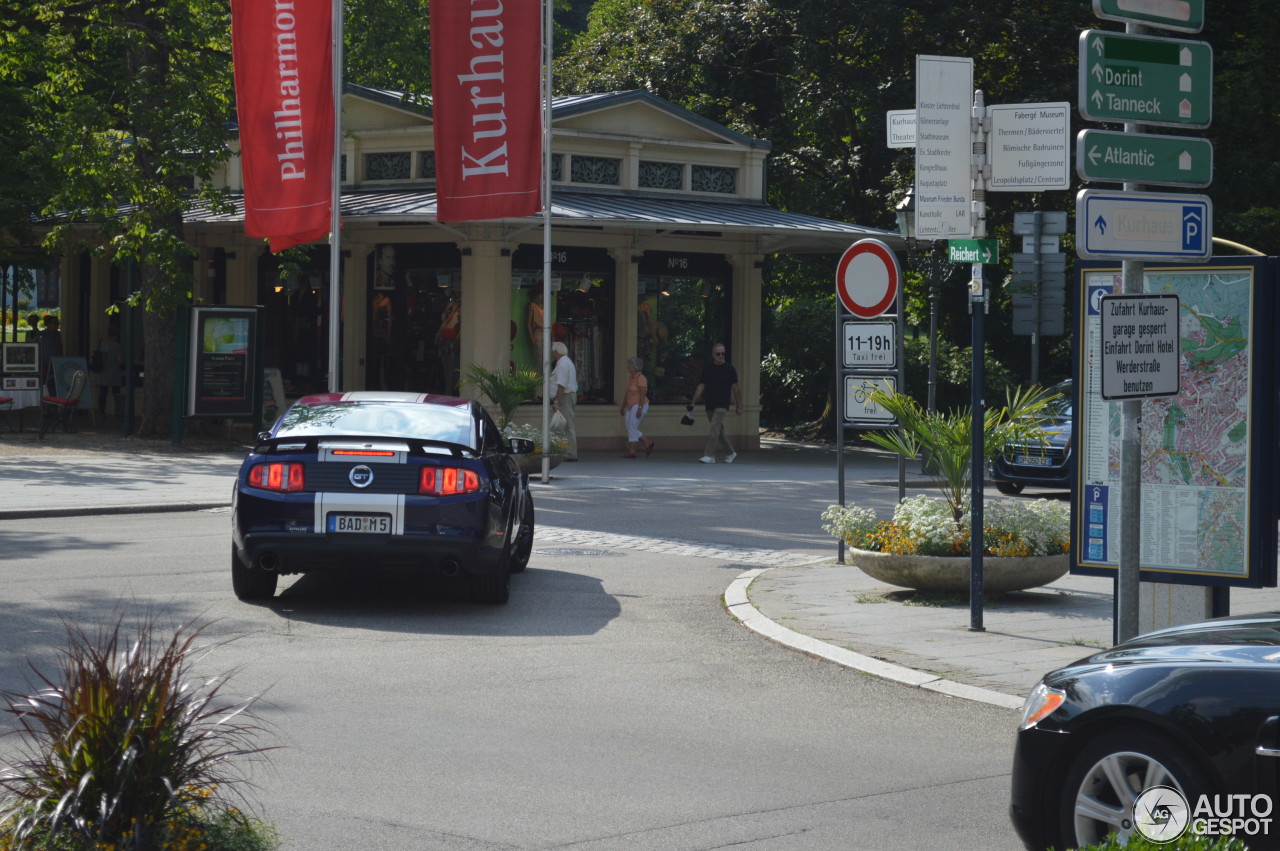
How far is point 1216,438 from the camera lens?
830 cm

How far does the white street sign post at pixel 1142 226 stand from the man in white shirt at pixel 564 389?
1723 cm

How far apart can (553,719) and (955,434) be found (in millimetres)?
4790

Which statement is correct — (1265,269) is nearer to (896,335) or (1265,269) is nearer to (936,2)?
(896,335)

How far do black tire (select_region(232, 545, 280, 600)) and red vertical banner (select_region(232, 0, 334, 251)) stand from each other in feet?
34.6

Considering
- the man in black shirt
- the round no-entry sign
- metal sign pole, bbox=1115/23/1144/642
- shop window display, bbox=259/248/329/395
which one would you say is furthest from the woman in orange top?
metal sign pole, bbox=1115/23/1144/642

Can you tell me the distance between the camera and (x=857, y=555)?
450 inches

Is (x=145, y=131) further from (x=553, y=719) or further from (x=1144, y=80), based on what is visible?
(x=1144, y=80)

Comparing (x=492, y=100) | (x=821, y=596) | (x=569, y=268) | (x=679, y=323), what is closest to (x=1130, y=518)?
(x=821, y=596)

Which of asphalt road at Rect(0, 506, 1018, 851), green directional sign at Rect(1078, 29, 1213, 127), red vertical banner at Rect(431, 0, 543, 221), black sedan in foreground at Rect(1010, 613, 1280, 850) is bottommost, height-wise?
asphalt road at Rect(0, 506, 1018, 851)

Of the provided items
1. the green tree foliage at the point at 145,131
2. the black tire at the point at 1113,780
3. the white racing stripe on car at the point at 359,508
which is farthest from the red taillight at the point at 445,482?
the green tree foliage at the point at 145,131

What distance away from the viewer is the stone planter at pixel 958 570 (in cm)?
1105

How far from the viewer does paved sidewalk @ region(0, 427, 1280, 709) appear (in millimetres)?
9031

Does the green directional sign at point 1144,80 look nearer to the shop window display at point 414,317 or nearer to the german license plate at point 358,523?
the german license plate at point 358,523

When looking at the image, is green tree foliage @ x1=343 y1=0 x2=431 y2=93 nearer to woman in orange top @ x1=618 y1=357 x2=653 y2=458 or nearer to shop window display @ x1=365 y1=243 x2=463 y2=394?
shop window display @ x1=365 y1=243 x2=463 y2=394
